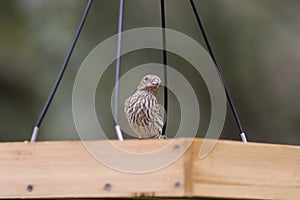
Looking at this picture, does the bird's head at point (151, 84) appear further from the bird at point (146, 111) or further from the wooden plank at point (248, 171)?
the wooden plank at point (248, 171)

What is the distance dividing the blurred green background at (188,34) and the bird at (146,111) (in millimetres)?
2938

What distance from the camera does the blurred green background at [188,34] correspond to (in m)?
6.85

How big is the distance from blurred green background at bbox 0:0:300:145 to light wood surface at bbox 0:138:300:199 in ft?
14.1

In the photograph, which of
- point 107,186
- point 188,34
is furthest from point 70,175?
point 188,34

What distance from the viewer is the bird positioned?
3.57 meters

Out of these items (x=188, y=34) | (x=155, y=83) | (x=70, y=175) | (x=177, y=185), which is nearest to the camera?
(x=177, y=185)

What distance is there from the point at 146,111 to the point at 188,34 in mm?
3319

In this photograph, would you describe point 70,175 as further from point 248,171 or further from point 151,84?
point 151,84

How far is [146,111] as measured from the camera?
3.64 m

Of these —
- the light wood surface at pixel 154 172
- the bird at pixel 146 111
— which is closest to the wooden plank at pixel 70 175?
the light wood surface at pixel 154 172

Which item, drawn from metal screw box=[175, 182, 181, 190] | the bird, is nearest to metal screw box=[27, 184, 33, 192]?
metal screw box=[175, 182, 181, 190]

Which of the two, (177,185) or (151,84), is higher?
(151,84)

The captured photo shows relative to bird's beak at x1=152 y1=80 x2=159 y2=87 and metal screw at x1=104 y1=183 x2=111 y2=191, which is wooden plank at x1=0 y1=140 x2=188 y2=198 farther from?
bird's beak at x1=152 y1=80 x2=159 y2=87

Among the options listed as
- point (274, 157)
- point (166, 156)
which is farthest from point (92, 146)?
point (274, 157)
